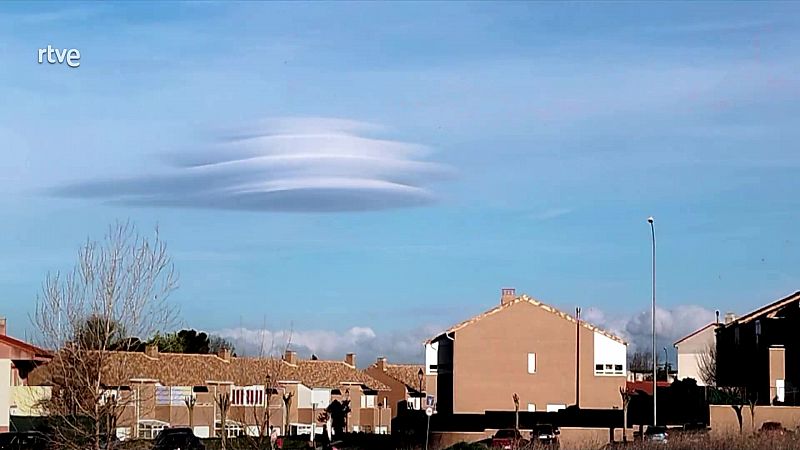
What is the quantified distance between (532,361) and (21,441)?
41918mm

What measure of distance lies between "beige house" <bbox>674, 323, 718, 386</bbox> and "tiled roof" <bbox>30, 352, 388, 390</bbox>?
1173 inches

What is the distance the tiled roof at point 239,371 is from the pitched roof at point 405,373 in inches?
380

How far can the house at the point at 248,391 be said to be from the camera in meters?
73.7

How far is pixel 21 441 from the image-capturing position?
5406cm

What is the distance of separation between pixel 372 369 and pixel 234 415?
3884 cm

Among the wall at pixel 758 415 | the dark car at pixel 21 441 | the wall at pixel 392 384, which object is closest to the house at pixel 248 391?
the wall at pixel 392 384

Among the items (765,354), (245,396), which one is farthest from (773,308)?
(245,396)

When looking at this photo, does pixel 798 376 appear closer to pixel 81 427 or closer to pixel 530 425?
pixel 530 425

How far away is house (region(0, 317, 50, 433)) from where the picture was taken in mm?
69062

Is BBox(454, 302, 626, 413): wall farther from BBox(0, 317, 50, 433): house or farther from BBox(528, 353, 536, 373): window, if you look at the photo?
BBox(0, 317, 50, 433): house

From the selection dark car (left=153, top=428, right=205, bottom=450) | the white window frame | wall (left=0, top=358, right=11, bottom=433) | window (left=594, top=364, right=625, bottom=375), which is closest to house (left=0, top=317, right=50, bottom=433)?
wall (left=0, top=358, right=11, bottom=433)

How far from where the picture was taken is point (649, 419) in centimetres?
7862

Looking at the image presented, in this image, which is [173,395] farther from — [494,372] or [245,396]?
[494,372]

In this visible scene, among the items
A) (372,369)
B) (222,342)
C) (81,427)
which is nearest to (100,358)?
(81,427)
